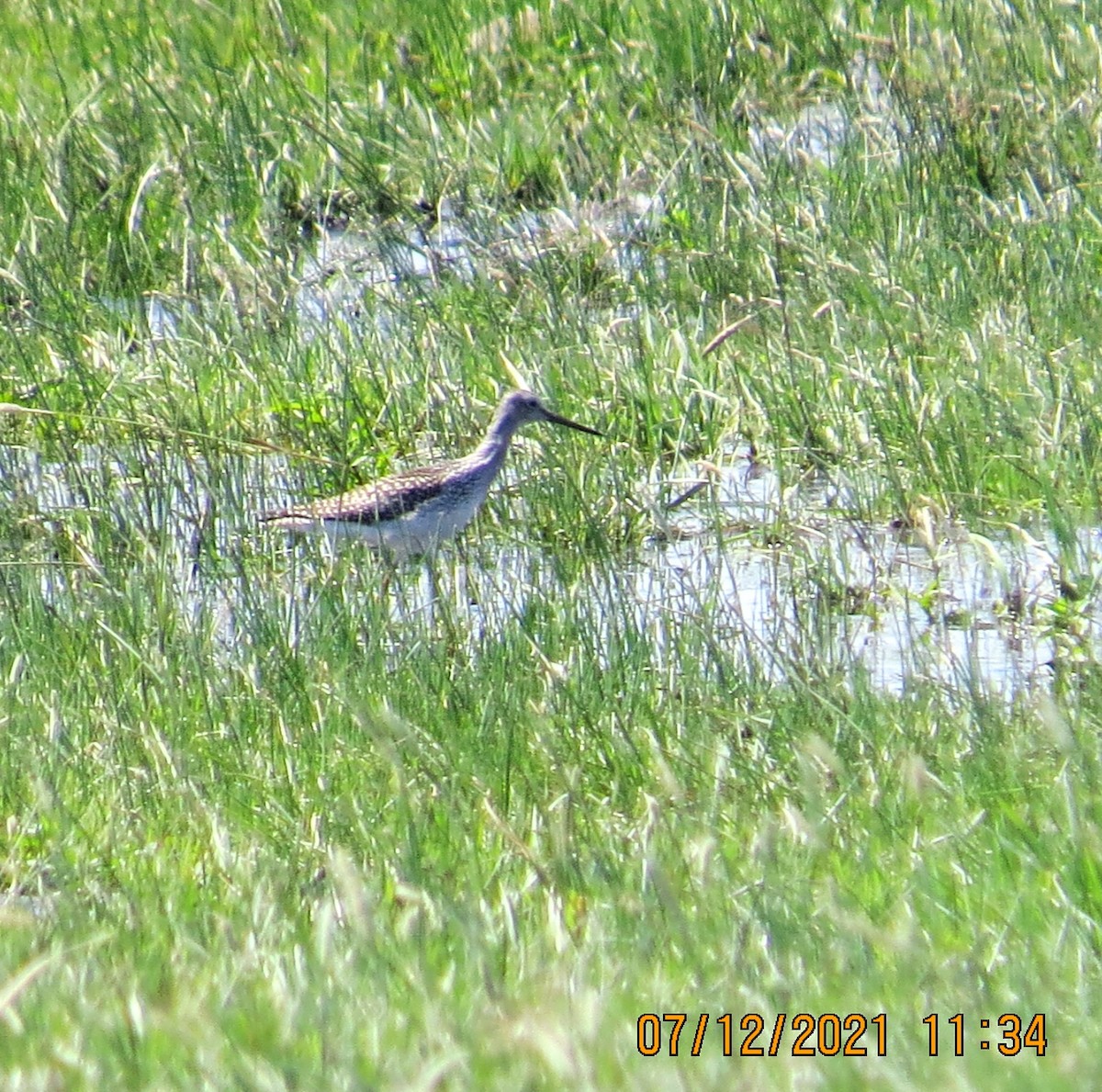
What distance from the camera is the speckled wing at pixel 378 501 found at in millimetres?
6008

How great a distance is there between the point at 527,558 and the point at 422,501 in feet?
1.48

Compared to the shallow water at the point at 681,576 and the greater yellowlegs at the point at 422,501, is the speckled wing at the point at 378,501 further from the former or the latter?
the shallow water at the point at 681,576

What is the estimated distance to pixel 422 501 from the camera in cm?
625

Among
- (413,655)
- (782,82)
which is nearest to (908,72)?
(782,82)

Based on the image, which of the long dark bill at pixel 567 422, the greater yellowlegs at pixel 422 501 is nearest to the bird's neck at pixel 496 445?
the greater yellowlegs at pixel 422 501

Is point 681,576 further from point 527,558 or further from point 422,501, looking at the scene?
point 422,501

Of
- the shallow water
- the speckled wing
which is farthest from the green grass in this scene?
the speckled wing

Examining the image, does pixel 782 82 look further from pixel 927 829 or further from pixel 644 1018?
pixel 644 1018

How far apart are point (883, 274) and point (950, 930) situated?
172 inches

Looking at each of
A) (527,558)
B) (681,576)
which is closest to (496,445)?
(527,558)

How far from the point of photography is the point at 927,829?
3707 millimetres

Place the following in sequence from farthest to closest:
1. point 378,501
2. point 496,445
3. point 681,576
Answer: point 496,445, point 378,501, point 681,576

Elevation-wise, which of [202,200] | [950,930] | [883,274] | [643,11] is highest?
[643,11]

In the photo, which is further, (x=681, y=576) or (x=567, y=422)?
(x=567, y=422)
